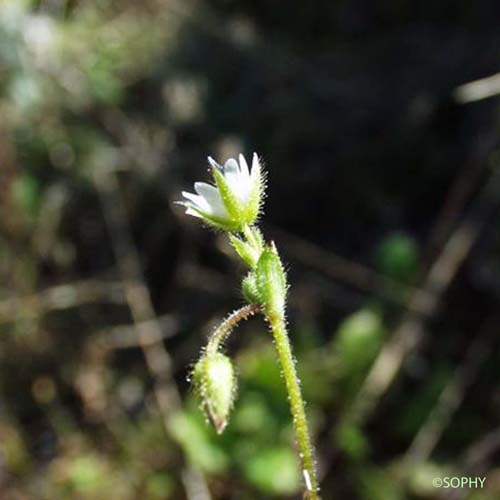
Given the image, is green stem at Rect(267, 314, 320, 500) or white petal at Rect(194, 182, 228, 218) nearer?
green stem at Rect(267, 314, 320, 500)

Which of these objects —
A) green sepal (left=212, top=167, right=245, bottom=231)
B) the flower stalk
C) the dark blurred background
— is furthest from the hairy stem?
the dark blurred background

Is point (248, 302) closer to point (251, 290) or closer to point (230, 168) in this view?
point (251, 290)

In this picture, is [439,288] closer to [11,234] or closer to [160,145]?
[160,145]

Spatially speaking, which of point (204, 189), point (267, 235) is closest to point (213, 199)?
point (204, 189)

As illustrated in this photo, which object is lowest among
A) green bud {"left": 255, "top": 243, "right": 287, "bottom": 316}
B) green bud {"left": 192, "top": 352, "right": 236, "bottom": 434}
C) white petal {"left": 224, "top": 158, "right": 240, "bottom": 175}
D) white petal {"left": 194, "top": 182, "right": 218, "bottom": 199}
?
green bud {"left": 192, "top": 352, "right": 236, "bottom": 434}

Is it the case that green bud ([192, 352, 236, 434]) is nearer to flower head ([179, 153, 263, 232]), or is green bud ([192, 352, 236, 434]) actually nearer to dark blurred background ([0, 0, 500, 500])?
flower head ([179, 153, 263, 232])

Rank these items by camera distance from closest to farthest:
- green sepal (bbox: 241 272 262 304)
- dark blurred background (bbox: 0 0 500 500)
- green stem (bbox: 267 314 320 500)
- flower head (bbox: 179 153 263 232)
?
green stem (bbox: 267 314 320 500), green sepal (bbox: 241 272 262 304), flower head (bbox: 179 153 263 232), dark blurred background (bbox: 0 0 500 500)

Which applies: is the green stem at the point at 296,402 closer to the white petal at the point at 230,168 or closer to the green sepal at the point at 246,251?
the green sepal at the point at 246,251
